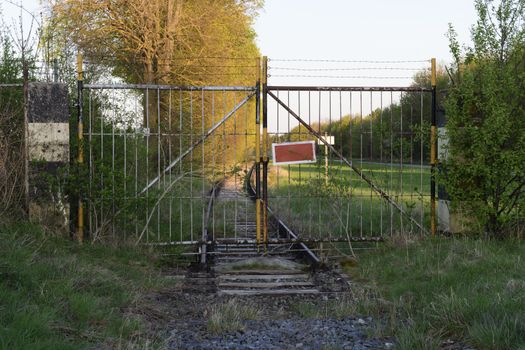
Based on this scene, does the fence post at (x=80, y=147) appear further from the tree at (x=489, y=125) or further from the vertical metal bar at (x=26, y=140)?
the tree at (x=489, y=125)

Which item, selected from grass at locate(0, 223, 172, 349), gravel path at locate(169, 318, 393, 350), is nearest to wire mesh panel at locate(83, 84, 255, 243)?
grass at locate(0, 223, 172, 349)

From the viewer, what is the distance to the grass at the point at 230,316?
230 inches

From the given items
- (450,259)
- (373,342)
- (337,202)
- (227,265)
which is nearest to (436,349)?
(373,342)

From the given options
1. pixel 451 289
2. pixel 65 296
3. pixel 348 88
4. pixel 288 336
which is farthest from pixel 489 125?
pixel 65 296

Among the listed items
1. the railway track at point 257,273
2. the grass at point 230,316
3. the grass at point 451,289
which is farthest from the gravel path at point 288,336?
the railway track at point 257,273

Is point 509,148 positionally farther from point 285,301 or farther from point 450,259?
point 285,301

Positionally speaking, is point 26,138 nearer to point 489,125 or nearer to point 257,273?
point 257,273

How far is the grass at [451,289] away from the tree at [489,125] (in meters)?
0.82

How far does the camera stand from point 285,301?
7.43 meters

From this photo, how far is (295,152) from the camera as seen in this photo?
998cm

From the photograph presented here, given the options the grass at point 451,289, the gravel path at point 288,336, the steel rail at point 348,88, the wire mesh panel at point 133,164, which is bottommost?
the gravel path at point 288,336

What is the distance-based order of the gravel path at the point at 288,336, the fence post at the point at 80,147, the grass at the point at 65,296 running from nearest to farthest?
the grass at the point at 65,296 < the gravel path at the point at 288,336 < the fence post at the point at 80,147

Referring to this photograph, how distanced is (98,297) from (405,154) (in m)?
6.33

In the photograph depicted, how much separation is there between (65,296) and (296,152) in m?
4.94
